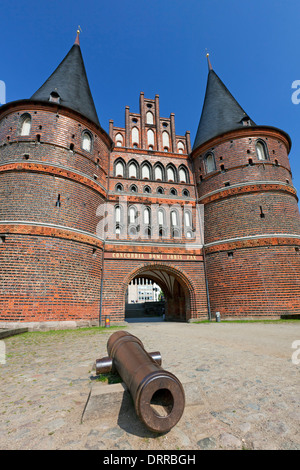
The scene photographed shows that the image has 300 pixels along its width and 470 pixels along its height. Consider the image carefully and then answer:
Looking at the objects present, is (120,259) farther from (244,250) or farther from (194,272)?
(244,250)

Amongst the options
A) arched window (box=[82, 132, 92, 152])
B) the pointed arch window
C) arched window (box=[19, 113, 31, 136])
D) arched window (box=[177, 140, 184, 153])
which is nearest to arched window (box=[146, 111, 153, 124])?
the pointed arch window

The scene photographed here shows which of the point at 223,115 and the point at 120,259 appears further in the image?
the point at 223,115

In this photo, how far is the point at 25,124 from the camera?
460 inches

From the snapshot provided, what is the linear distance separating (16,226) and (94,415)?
30.7 ft

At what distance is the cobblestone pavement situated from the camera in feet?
5.81

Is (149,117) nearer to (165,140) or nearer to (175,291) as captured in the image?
(165,140)

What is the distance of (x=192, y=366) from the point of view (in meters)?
3.82

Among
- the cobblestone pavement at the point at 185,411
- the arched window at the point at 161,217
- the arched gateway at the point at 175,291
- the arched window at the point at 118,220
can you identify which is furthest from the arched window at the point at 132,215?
the cobblestone pavement at the point at 185,411

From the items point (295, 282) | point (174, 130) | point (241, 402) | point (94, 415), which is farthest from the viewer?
point (174, 130)

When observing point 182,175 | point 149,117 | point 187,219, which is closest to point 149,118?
point 149,117

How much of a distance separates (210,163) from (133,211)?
6157 mm

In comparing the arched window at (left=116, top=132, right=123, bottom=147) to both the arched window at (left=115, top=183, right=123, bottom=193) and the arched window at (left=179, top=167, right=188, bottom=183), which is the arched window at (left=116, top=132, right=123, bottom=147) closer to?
the arched window at (left=115, top=183, right=123, bottom=193)

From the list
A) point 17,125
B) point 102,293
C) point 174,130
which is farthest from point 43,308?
point 174,130

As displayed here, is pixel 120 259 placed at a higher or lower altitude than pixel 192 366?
higher
